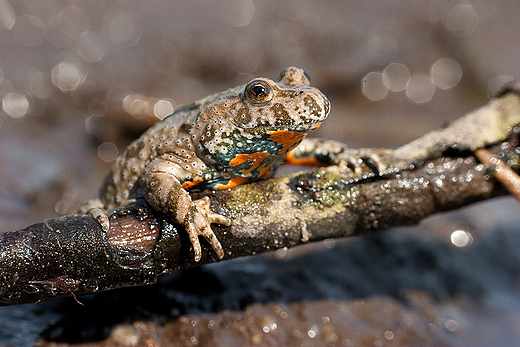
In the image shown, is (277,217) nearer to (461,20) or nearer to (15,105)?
(15,105)

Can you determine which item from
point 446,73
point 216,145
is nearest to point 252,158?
point 216,145

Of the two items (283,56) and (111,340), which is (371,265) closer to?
(111,340)

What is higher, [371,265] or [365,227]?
[365,227]

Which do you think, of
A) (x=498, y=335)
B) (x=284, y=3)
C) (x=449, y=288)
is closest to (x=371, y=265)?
(x=449, y=288)

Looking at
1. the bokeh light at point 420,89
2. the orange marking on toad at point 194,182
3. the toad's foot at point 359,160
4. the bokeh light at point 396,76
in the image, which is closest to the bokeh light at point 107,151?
the orange marking on toad at point 194,182

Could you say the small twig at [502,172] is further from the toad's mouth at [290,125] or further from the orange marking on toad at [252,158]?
the orange marking on toad at [252,158]

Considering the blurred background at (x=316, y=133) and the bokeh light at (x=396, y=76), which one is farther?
the bokeh light at (x=396, y=76)
